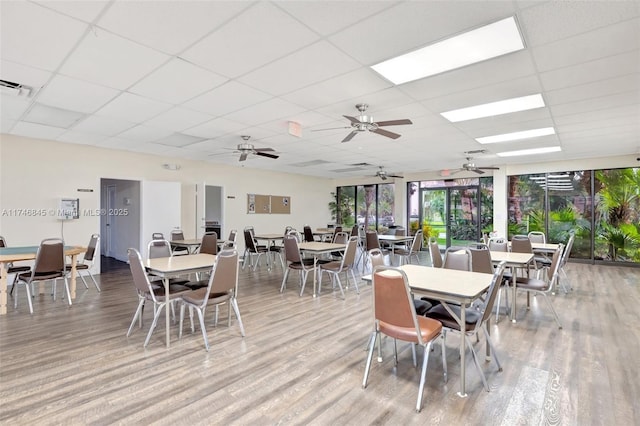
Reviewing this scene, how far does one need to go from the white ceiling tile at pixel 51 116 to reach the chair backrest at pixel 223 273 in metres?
3.29

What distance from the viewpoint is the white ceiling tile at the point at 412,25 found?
214cm

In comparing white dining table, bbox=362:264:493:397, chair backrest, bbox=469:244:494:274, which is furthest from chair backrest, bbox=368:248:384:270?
chair backrest, bbox=469:244:494:274

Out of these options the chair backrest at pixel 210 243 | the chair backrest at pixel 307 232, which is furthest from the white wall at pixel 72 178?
the chair backrest at pixel 210 243

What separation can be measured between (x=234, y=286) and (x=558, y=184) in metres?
8.93

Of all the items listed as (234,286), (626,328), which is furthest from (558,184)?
(234,286)

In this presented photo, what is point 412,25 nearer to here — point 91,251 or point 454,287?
point 454,287

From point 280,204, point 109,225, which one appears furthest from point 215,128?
point 109,225

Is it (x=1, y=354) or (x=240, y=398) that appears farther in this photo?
(x=1, y=354)

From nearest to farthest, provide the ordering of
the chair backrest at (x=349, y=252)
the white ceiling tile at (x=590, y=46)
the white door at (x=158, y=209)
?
the white ceiling tile at (x=590, y=46)
the chair backrest at (x=349, y=252)
the white door at (x=158, y=209)

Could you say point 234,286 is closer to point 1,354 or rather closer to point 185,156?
point 1,354

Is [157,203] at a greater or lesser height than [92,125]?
lesser

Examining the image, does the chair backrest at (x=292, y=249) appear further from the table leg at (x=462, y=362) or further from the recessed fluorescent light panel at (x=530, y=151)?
the recessed fluorescent light panel at (x=530, y=151)

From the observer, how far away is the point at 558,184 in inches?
334

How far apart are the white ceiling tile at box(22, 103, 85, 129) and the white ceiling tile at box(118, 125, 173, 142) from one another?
745 mm
